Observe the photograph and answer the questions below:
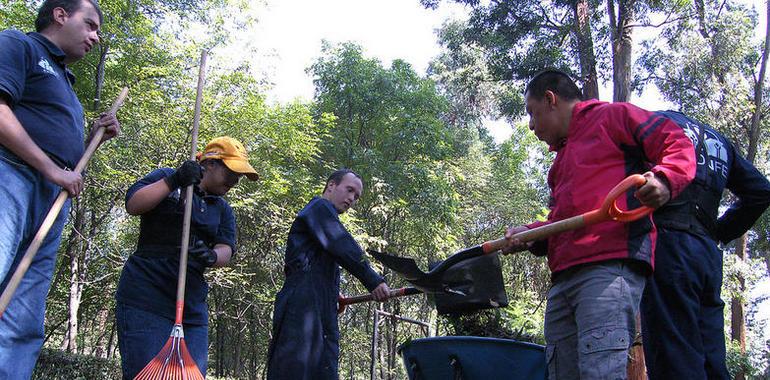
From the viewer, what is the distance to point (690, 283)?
7.21ft

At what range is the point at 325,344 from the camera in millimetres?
3156

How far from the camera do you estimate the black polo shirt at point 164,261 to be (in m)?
2.61

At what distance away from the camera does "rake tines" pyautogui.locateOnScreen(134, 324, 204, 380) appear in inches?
93.0

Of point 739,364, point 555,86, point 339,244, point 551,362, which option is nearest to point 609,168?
point 555,86

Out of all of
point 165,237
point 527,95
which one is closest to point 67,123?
point 165,237

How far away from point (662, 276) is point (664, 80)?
436 inches

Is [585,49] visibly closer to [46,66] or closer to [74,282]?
[46,66]

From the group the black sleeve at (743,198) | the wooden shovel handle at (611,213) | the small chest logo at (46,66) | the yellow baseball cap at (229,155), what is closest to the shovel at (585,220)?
the wooden shovel handle at (611,213)

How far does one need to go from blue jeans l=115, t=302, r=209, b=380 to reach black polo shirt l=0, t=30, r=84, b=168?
68 cm

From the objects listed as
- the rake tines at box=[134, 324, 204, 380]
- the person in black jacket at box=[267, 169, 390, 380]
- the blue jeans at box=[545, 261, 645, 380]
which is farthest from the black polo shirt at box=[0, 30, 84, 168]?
the blue jeans at box=[545, 261, 645, 380]

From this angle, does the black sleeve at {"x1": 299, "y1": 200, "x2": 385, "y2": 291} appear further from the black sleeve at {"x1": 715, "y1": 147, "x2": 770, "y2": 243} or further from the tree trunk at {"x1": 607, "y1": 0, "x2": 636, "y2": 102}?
the tree trunk at {"x1": 607, "y1": 0, "x2": 636, "y2": 102}

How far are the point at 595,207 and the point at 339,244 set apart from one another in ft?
5.10

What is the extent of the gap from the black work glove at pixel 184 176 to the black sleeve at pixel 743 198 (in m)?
2.30

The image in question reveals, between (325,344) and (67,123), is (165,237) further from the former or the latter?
(325,344)
